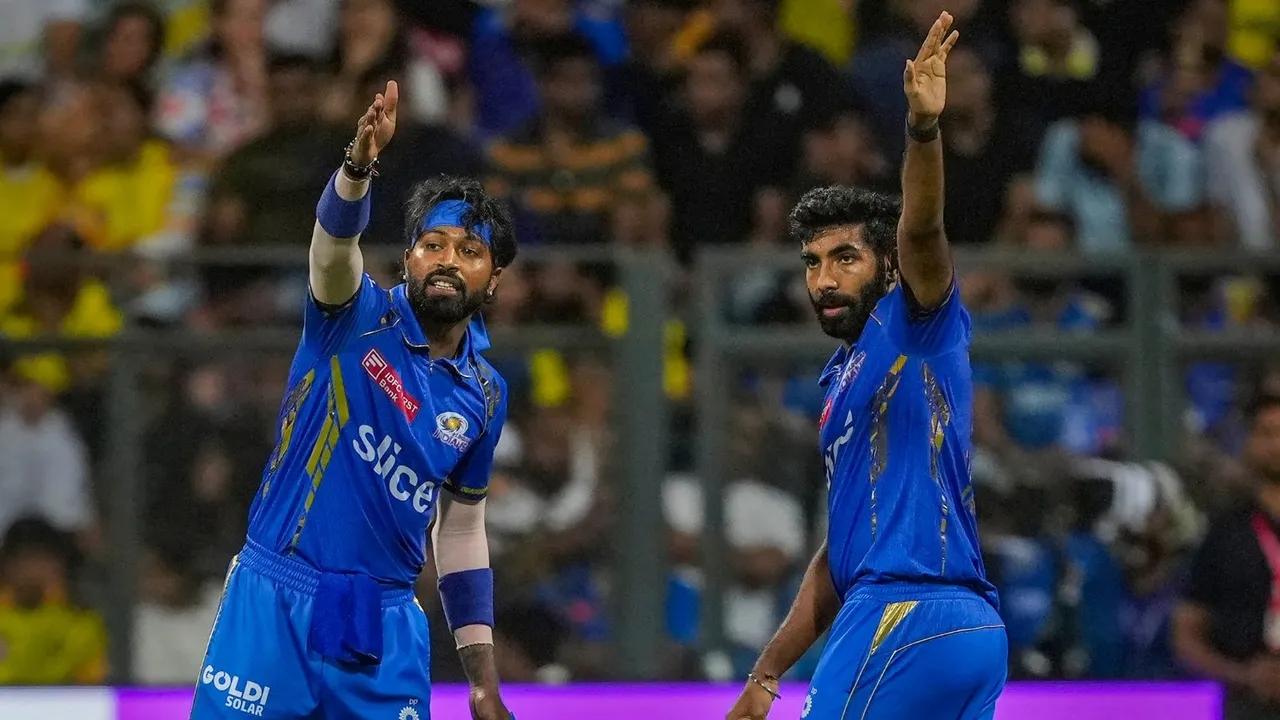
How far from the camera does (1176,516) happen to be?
7.57 metres

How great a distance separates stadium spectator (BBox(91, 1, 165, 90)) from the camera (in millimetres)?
9133

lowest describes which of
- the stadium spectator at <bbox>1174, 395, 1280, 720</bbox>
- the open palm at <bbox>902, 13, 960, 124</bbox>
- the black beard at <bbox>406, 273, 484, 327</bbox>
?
the stadium spectator at <bbox>1174, 395, 1280, 720</bbox>

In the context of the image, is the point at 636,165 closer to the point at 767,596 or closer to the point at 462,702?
the point at 767,596

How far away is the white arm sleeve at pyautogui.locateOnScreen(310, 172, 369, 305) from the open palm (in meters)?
1.26

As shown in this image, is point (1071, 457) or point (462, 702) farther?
point (1071, 457)

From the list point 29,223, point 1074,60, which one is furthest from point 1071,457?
point 29,223

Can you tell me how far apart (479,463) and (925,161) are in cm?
155

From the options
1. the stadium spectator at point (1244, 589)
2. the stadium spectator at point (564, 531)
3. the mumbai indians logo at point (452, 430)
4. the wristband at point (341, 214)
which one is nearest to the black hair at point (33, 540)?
the stadium spectator at point (564, 531)

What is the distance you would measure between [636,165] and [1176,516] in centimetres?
278

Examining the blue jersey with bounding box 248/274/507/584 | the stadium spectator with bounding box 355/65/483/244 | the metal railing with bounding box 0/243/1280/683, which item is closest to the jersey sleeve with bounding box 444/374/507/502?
the blue jersey with bounding box 248/274/507/584

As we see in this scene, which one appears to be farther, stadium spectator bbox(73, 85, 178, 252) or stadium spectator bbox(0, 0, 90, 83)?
stadium spectator bbox(0, 0, 90, 83)

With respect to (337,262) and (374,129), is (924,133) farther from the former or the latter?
(337,262)

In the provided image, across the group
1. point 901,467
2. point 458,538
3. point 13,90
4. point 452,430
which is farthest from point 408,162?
point 901,467

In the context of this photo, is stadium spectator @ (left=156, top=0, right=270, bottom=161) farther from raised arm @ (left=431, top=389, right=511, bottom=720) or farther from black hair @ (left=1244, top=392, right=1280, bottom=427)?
black hair @ (left=1244, top=392, right=1280, bottom=427)
